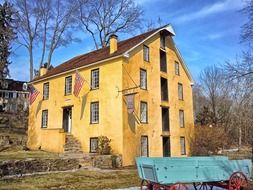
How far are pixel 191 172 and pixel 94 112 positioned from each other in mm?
15287

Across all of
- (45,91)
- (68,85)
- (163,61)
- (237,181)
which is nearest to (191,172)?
(237,181)

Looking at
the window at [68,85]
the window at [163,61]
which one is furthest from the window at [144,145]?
the window at [68,85]

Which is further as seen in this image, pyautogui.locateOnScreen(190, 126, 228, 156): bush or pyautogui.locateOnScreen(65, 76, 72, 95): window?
Result: pyautogui.locateOnScreen(190, 126, 228, 156): bush

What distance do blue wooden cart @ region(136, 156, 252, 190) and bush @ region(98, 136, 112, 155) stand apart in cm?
1138

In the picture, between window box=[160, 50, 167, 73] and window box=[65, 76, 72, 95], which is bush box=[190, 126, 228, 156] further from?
window box=[65, 76, 72, 95]

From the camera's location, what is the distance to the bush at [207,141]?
2772 cm

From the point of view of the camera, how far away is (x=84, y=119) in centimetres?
2269

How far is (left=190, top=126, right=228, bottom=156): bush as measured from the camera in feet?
90.9

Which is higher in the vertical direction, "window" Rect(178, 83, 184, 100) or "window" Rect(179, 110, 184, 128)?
"window" Rect(178, 83, 184, 100)

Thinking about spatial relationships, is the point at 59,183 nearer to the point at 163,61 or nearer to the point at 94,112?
the point at 94,112

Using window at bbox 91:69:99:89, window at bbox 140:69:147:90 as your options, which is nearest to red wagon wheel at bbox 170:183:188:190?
window at bbox 140:69:147:90

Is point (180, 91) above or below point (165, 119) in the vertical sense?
above

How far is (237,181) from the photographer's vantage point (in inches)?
323

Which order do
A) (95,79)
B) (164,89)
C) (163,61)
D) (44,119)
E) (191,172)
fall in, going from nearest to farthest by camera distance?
1. (191,172)
2. (95,79)
3. (164,89)
4. (163,61)
5. (44,119)
